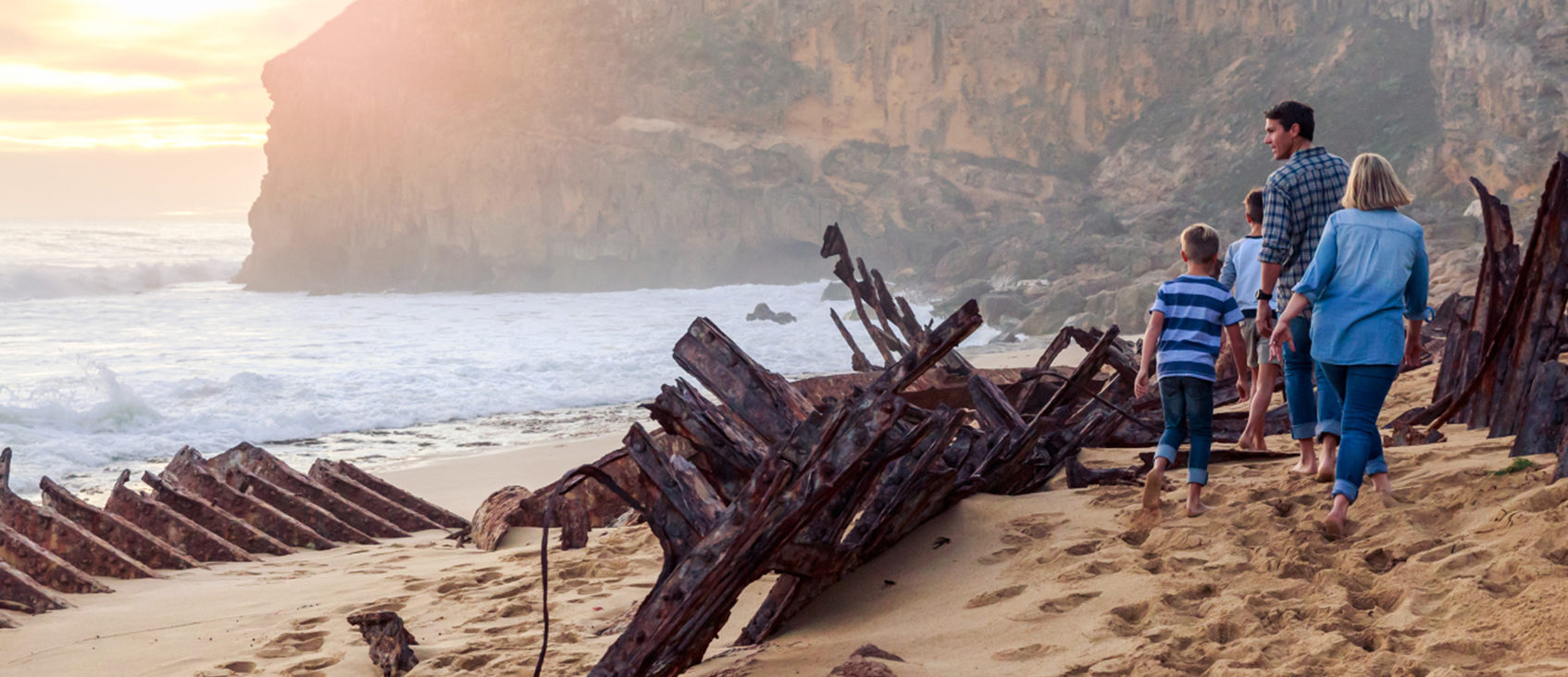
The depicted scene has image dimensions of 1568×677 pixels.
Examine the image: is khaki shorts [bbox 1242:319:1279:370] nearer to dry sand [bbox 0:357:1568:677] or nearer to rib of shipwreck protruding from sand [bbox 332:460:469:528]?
dry sand [bbox 0:357:1568:677]

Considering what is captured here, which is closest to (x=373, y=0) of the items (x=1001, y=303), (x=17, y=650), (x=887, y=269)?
(x=887, y=269)

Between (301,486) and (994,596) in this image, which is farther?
(301,486)

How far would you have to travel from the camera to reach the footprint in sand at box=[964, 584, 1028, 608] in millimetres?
2862

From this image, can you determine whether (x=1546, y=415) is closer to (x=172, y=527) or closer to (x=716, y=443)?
(x=716, y=443)

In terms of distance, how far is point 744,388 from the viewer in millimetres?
2930

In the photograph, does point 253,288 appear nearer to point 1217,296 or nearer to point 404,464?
point 404,464

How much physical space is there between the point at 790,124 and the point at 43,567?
4187 cm

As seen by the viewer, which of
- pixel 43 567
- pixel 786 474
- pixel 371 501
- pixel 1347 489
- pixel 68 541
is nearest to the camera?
pixel 786 474

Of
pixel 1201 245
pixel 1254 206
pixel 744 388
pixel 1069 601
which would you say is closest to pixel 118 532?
pixel 744 388

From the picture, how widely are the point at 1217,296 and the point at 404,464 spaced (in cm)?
779

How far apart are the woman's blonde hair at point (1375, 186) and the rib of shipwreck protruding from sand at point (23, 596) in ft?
16.1

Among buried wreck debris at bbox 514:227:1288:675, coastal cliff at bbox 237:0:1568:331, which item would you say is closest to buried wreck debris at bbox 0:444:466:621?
buried wreck debris at bbox 514:227:1288:675

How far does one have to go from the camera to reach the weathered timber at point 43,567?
4406mm

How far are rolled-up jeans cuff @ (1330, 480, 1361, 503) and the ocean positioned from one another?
666 cm
